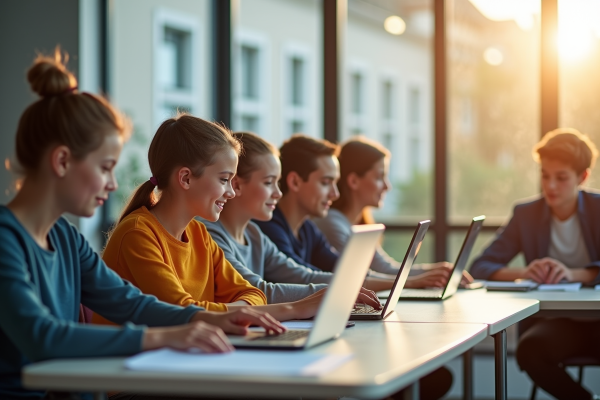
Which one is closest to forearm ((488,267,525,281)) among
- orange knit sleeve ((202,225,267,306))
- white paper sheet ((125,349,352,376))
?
orange knit sleeve ((202,225,267,306))

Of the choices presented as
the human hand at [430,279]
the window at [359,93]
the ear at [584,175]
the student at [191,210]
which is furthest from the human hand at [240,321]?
the window at [359,93]

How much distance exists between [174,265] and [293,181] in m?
1.12

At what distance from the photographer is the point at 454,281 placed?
9.42ft

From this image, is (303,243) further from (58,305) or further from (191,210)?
(58,305)

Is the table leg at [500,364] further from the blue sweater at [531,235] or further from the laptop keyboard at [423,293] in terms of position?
the blue sweater at [531,235]

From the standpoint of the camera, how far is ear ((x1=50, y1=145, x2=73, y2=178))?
1.55 m

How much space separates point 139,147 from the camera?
545 centimetres

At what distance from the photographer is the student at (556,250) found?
3.11 m

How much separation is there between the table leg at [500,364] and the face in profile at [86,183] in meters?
1.26

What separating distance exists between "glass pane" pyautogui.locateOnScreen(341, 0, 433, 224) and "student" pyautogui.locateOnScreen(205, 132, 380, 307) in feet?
6.34

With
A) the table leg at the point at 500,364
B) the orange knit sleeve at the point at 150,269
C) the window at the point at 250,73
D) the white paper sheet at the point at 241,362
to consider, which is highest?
the window at the point at 250,73

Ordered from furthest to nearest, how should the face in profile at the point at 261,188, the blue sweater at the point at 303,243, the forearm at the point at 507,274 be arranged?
the forearm at the point at 507,274 → the blue sweater at the point at 303,243 → the face in profile at the point at 261,188

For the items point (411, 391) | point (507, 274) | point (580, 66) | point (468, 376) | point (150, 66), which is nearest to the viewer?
point (411, 391)

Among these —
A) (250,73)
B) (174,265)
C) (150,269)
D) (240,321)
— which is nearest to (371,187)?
(174,265)
